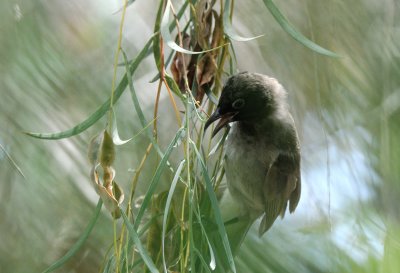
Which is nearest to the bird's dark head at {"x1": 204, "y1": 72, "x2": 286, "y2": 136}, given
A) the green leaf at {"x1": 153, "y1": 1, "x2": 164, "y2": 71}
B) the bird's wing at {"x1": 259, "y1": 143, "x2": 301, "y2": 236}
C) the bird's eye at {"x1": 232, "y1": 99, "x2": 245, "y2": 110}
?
the bird's eye at {"x1": 232, "y1": 99, "x2": 245, "y2": 110}

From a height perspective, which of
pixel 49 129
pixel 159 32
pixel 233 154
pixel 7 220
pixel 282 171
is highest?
pixel 159 32

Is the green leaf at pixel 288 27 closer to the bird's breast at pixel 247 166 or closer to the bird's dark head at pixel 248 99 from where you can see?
the bird's dark head at pixel 248 99

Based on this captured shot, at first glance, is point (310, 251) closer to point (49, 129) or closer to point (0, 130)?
point (49, 129)

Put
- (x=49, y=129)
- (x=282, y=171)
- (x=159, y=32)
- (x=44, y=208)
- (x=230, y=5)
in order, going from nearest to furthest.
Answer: (x=159, y=32) → (x=230, y=5) → (x=49, y=129) → (x=44, y=208) → (x=282, y=171)

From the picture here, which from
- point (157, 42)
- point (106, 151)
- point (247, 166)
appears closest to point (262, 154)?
point (247, 166)

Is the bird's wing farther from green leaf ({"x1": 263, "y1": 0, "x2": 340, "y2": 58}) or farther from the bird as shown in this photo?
green leaf ({"x1": 263, "y1": 0, "x2": 340, "y2": 58})

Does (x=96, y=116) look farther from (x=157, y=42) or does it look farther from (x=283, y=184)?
(x=283, y=184)

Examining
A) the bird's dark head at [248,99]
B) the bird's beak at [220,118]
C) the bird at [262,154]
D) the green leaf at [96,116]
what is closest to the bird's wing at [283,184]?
the bird at [262,154]

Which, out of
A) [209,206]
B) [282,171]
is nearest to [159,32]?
[209,206]
